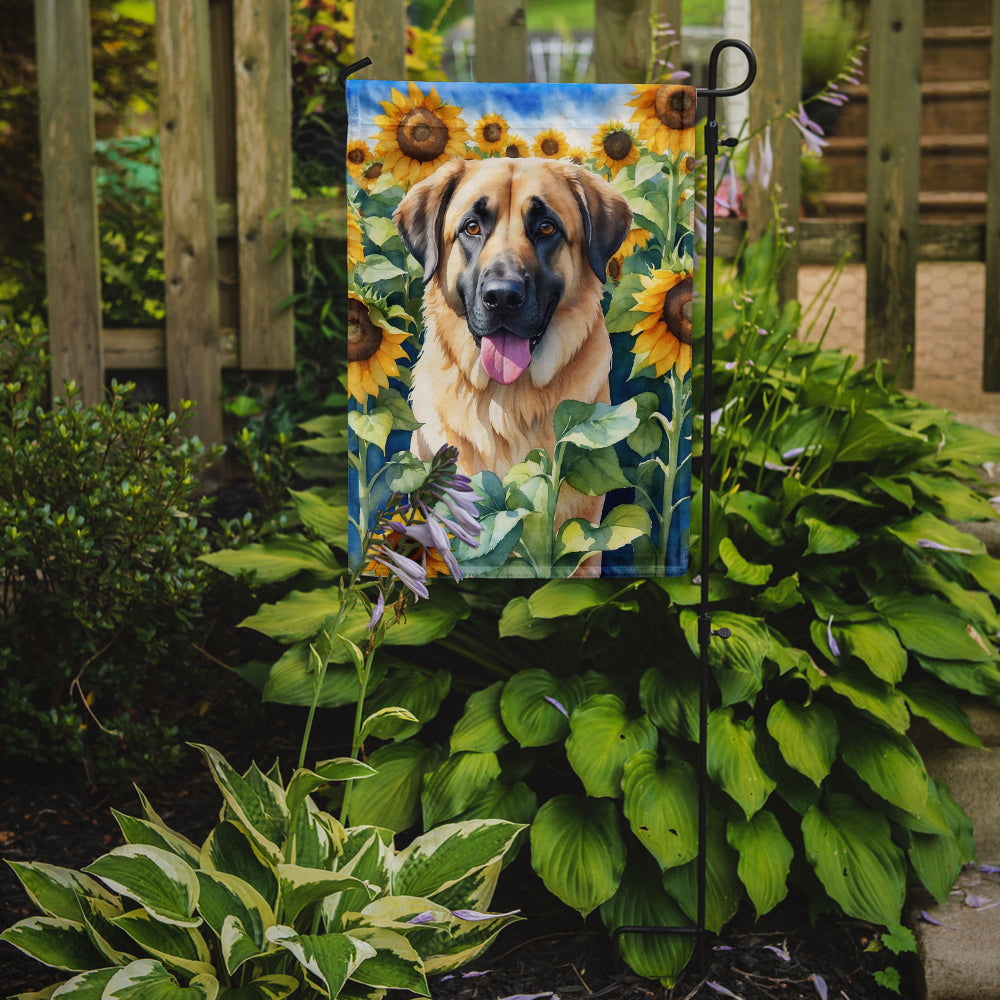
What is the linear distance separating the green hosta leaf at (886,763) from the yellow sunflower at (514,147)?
1.29 meters

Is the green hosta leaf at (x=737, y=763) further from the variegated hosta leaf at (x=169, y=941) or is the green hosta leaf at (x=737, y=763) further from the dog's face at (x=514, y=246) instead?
the variegated hosta leaf at (x=169, y=941)

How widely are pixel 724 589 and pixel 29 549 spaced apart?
1.50 m

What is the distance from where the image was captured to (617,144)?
1.81 meters

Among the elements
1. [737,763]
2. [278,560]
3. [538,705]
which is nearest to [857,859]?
[737,763]

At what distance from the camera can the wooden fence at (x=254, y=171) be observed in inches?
123

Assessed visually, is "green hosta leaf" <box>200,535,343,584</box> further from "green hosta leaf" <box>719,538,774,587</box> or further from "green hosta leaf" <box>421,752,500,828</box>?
"green hosta leaf" <box>719,538,774,587</box>

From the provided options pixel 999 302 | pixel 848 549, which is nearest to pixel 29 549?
pixel 848 549

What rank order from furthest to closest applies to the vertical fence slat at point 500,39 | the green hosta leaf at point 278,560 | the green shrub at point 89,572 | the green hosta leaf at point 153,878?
the vertical fence slat at point 500,39
the green hosta leaf at point 278,560
the green shrub at point 89,572
the green hosta leaf at point 153,878

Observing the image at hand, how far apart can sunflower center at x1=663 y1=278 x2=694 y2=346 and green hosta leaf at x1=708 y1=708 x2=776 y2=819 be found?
745mm

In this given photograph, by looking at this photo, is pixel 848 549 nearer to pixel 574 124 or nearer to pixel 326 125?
pixel 574 124

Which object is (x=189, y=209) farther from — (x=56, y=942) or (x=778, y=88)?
(x=56, y=942)

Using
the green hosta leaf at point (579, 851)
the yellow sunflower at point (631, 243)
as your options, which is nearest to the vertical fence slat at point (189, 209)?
the yellow sunflower at point (631, 243)

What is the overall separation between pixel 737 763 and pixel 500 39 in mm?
2267

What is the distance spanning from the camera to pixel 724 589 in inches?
83.0
